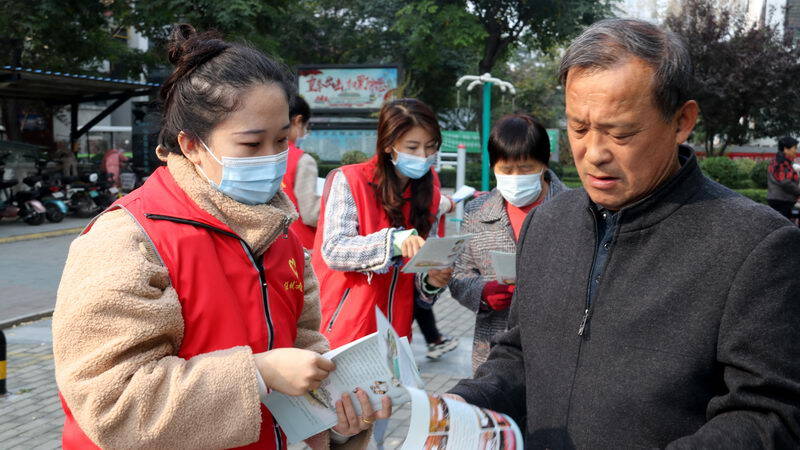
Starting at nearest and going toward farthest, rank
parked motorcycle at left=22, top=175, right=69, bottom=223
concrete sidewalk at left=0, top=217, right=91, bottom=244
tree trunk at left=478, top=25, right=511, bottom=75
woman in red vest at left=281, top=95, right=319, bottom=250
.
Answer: woman in red vest at left=281, top=95, right=319, bottom=250 < concrete sidewalk at left=0, top=217, right=91, bottom=244 < parked motorcycle at left=22, top=175, right=69, bottom=223 < tree trunk at left=478, top=25, right=511, bottom=75

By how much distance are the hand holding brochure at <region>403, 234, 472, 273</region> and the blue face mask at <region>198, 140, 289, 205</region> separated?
1.22 m

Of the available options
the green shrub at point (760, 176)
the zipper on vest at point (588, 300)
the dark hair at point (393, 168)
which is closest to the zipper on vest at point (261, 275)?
the zipper on vest at point (588, 300)

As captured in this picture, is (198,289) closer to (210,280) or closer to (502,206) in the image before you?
(210,280)

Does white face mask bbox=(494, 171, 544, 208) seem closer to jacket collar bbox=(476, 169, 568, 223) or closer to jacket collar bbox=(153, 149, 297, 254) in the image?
jacket collar bbox=(476, 169, 568, 223)

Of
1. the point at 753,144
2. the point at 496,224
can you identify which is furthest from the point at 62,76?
the point at 753,144

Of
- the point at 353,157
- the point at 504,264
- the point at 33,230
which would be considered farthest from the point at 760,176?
the point at 504,264

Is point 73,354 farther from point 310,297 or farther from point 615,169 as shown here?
point 615,169

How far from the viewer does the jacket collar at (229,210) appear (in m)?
1.91

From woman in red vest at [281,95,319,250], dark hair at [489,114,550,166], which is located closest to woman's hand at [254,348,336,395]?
dark hair at [489,114,550,166]

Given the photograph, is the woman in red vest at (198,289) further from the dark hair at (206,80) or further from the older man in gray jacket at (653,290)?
the older man in gray jacket at (653,290)

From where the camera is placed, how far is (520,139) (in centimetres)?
373

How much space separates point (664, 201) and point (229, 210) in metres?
1.06

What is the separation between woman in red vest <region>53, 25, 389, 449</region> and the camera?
63.6 inches

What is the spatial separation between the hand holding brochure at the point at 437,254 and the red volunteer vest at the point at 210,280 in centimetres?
127
